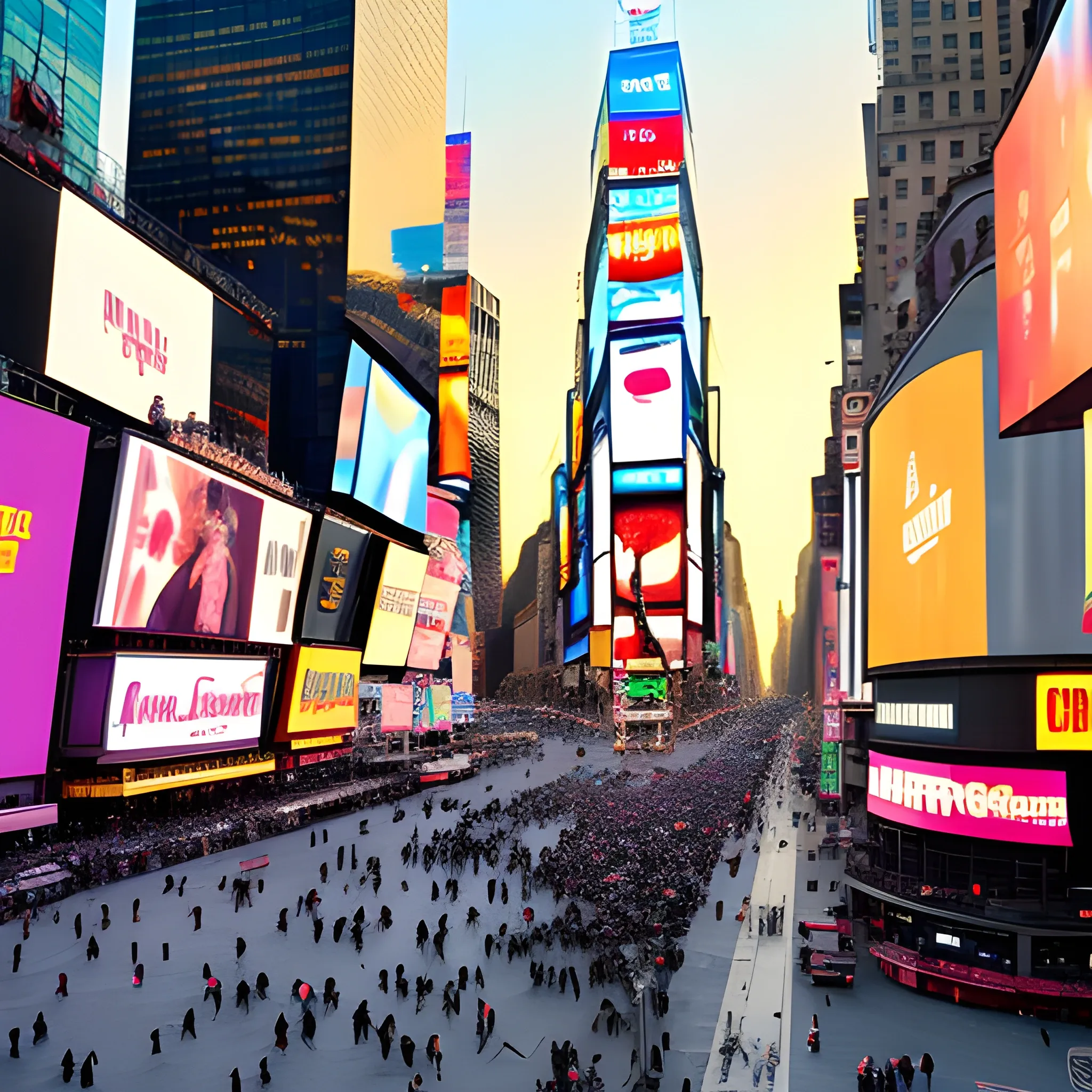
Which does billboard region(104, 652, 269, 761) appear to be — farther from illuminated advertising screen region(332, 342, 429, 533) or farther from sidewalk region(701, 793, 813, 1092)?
sidewalk region(701, 793, 813, 1092)

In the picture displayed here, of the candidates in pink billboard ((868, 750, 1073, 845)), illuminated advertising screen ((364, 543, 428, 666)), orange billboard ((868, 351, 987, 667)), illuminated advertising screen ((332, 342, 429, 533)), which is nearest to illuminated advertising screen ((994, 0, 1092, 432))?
orange billboard ((868, 351, 987, 667))

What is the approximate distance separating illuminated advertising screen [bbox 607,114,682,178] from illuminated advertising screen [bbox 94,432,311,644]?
3254 inches

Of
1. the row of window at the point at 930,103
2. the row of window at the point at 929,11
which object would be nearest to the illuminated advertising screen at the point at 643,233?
the row of window at the point at 929,11

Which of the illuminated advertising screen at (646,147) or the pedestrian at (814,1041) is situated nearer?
the pedestrian at (814,1041)

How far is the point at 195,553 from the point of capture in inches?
1566

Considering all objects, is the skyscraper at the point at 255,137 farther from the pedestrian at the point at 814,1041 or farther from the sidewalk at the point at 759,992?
the pedestrian at the point at 814,1041

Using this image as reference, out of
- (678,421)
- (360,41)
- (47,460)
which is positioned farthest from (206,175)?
(47,460)

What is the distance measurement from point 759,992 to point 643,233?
4040 inches

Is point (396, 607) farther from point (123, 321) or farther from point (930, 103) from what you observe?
point (930, 103)

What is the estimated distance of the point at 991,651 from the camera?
958 inches

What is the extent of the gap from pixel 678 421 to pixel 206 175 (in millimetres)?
72595

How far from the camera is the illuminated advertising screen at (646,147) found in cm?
11681

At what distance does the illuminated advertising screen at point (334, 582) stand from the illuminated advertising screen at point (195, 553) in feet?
6.90

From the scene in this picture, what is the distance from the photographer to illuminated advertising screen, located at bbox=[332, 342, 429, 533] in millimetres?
60969
